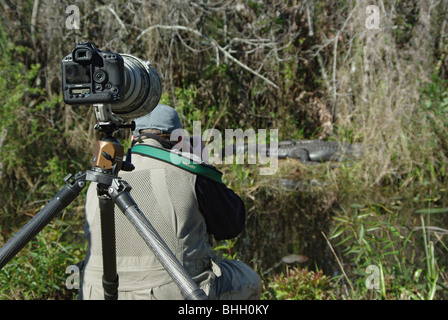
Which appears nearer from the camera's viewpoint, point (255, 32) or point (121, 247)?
point (121, 247)

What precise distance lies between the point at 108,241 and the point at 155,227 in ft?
1.30

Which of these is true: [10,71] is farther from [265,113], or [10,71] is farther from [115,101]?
[115,101]

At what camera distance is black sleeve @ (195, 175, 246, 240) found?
6.48 ft

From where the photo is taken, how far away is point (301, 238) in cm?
451

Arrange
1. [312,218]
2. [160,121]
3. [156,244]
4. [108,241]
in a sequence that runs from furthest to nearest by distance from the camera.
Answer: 1. [312,218]
2. [160,121]
3. [108,241]
4. [156,244]

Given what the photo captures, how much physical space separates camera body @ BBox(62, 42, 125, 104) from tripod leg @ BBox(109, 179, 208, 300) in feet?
0.75

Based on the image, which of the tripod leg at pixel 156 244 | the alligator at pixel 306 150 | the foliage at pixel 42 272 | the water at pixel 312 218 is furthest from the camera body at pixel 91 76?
the alligator at pixel 306 150

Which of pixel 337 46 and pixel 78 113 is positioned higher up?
pixel 337 46

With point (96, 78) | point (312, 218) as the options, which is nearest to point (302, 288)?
point (96, 78)

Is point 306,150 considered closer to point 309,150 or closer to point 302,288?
point 309,150

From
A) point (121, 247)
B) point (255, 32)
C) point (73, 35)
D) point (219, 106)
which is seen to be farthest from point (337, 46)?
point (121, 247)

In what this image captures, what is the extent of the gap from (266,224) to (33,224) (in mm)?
3691

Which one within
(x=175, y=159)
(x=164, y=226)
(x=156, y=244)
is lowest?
(x=164, y=226)

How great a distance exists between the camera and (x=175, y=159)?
1945 millimetres
